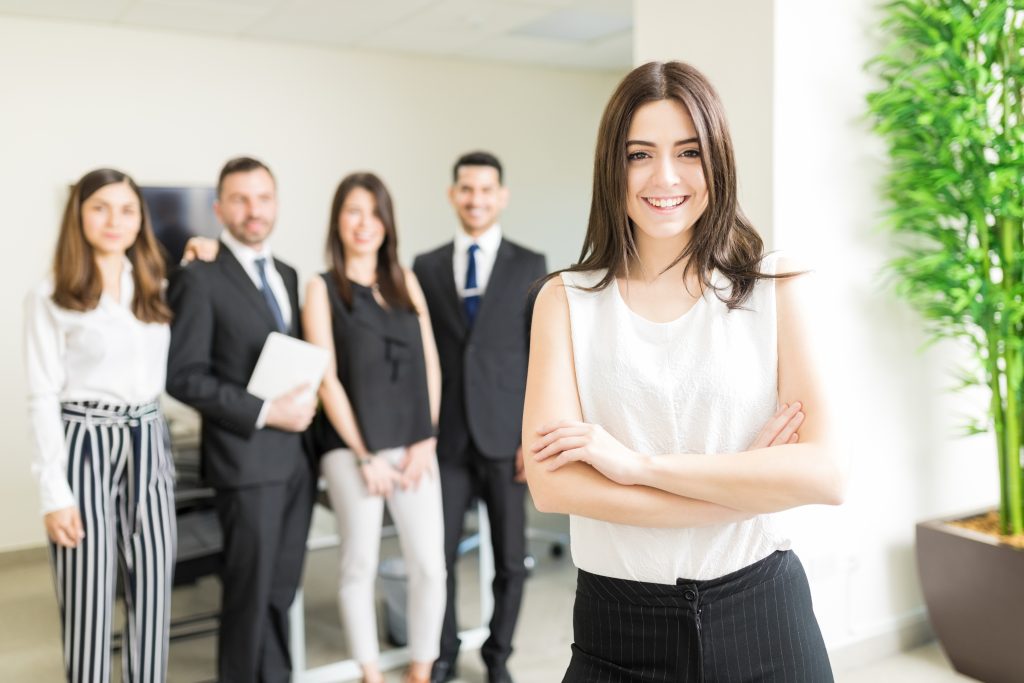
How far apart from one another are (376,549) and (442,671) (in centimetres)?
54

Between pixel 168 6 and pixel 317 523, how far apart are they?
3.02 meters

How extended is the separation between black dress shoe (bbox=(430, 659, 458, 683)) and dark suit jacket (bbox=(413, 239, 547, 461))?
2.48 ft

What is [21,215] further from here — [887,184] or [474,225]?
[887,184]

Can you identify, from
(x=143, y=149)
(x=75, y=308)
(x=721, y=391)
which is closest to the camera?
(x=721, y=391)

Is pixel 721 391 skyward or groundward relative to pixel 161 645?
skyward

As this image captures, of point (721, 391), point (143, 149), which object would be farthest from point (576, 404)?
point (143, 149)

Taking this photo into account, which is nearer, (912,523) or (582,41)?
(912,523)

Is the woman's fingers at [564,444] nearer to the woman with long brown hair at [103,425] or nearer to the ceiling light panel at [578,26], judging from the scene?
the woman with long brown hair at [103,425]

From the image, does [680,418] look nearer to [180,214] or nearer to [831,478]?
[831,478]

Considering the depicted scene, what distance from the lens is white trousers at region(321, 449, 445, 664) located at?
305 cm

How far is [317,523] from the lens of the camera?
547 cm

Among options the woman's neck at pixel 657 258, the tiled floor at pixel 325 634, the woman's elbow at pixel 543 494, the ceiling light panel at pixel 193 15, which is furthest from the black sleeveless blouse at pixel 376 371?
the ceiling light panel at pixel 193 15

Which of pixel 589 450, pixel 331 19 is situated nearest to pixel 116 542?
pixel 589 450

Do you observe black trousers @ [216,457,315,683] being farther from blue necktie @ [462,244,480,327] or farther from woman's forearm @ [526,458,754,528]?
woman's forearm @ [526,458,754,528]
